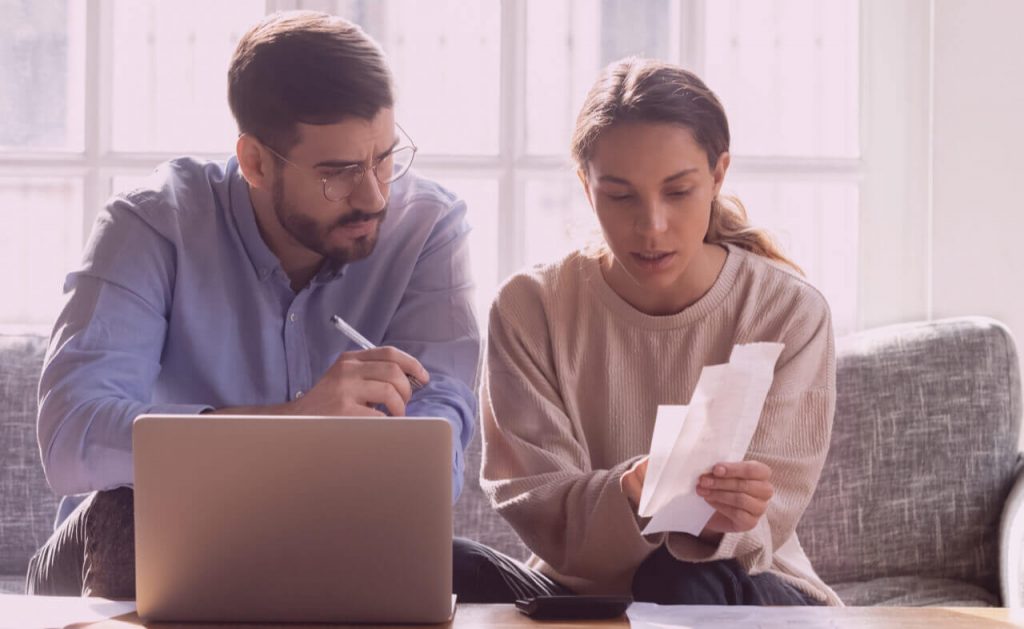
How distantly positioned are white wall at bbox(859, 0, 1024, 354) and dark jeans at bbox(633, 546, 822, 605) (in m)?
1.48

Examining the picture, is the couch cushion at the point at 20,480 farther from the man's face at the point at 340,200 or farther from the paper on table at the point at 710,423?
the paper on table at the point at 710,423

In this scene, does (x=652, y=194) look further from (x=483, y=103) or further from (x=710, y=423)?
(x=483, y=103)

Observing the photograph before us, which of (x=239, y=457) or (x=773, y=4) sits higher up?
(x=773, y=4)

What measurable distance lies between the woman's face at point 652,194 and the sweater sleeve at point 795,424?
208 millimetres

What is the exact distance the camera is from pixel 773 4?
2957mm

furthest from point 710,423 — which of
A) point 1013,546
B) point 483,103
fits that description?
point 483,103

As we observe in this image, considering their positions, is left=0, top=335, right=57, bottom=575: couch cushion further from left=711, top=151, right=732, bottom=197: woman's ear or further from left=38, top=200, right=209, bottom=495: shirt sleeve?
left=711, top=151, right=732, bottom=197: woman's ear

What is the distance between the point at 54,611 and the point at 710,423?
69 centimetres

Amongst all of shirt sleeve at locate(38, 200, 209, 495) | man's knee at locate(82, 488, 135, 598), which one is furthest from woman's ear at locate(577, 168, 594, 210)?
man's knee at locate(82, 488, 135, 598)

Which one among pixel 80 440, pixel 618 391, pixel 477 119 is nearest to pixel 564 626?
pixel 618 391

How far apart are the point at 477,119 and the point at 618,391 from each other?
1295 millimetres

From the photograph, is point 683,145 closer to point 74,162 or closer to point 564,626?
point 564,626

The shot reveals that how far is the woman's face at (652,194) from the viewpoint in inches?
65.5

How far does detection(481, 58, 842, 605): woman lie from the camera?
1.58 meters
